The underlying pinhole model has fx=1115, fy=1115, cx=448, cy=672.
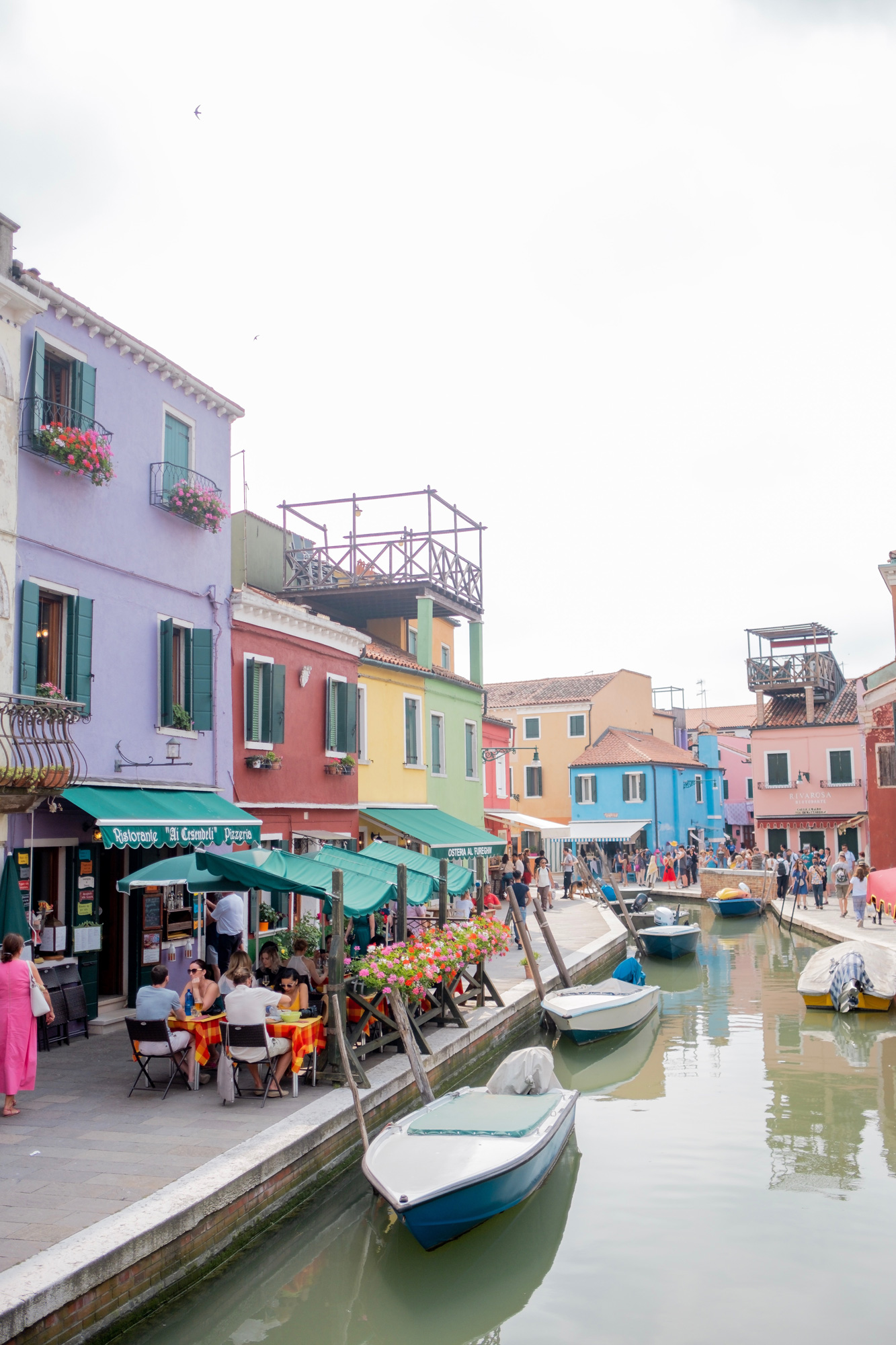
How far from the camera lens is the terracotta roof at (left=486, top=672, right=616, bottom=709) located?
2127 inches

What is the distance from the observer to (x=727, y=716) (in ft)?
305

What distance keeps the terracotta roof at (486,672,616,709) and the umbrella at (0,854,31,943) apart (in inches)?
1684

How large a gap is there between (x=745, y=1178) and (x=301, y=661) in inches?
470

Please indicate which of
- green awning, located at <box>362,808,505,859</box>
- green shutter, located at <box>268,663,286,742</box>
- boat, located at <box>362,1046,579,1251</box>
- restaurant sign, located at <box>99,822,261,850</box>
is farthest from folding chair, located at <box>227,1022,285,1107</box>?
green awning, located at <box>362,808,505,859</box>

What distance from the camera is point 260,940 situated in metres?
17.6

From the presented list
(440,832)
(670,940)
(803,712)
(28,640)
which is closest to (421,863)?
(28,640)

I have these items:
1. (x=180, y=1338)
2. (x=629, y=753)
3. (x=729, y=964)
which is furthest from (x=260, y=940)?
(x=629, y=753)

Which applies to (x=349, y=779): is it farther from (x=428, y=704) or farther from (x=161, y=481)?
(x=161, y=481)


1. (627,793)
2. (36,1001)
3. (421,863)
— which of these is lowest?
(36,1001)

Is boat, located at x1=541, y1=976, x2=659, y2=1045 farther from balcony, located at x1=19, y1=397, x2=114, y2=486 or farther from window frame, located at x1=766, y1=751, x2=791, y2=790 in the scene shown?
window frame, located at x1=766, y1=751, x2=791, y2=790

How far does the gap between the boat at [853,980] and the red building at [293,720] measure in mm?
8976

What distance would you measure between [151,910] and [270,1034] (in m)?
4.85

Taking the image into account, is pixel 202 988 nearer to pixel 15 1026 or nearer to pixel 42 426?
pixel 15 1026

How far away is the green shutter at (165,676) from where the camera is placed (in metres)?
15.6
